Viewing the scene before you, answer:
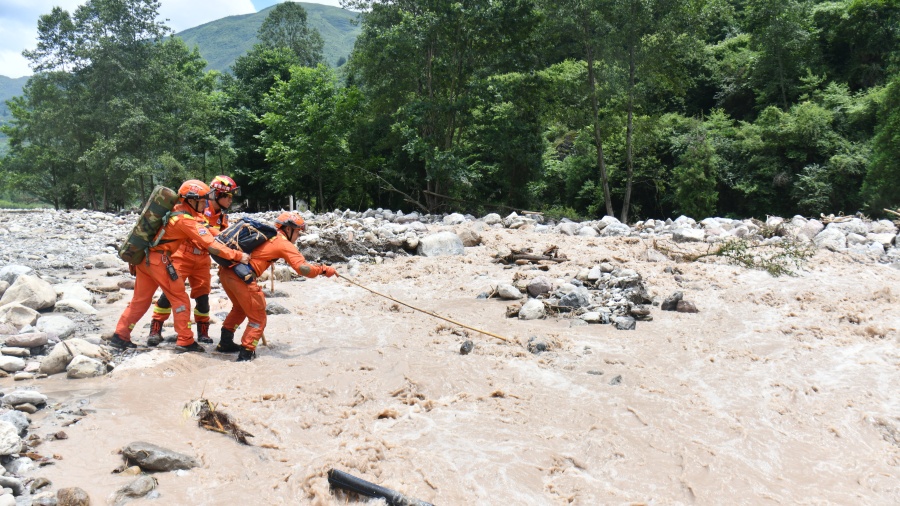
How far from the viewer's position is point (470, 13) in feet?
63.6

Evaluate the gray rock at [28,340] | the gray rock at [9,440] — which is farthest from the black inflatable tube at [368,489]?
the gray rock at [28,340]

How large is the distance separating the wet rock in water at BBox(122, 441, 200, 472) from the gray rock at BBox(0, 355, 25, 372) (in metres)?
2.03

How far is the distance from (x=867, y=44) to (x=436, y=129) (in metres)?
17.5

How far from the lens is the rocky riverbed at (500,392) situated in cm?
373

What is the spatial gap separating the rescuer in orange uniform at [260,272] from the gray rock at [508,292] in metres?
3.57

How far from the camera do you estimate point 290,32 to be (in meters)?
37.2

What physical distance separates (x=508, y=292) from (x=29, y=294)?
19.3 feet

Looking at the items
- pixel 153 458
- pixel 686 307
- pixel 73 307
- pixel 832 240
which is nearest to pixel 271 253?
pixel 153 458

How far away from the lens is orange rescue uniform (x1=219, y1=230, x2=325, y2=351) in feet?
18.0

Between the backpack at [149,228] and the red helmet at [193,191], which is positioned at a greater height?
the red helmet at [193,191]

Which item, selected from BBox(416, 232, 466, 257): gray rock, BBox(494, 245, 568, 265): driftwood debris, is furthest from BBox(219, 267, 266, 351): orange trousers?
BBox(416, 232, 466, 257): gray rock

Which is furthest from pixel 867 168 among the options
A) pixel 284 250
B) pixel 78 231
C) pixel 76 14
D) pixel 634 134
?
pixel 76 14

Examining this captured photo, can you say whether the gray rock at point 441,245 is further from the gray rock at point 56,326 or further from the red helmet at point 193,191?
the gray rock at point 56,326

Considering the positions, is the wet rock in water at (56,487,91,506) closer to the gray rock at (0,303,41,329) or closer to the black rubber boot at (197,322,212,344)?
the black rubber boot at (197,322,212,344)
